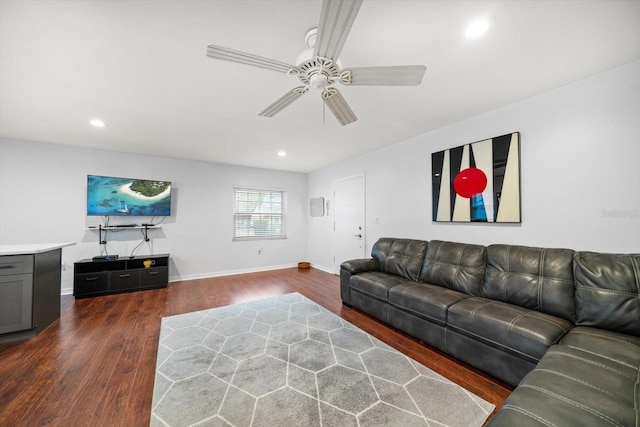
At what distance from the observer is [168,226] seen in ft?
15.8

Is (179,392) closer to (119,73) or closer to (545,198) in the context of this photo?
(119,73)

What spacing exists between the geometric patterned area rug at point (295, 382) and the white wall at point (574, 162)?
1.76m

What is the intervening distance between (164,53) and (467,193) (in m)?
3.33

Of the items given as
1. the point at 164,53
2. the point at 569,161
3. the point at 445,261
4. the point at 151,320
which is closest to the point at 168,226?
the point at 151,320

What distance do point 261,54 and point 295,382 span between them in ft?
8.17

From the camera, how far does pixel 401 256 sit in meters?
3.35

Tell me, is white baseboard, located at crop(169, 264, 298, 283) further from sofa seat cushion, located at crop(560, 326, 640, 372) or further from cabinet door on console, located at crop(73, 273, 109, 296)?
sofa seat cushion, located at crop(560, 326, 640, 372)

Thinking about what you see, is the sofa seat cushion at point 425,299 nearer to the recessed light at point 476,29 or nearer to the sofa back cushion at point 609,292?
the sofa back cushion at point 609,292

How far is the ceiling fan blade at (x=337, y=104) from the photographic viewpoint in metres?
1.73

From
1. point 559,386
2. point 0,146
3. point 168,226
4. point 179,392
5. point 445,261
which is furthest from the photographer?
point 168,226

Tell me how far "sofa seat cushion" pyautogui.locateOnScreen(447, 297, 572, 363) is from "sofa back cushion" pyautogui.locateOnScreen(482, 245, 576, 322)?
10 centimetres

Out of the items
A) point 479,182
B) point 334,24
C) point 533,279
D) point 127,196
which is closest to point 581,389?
point 533,279

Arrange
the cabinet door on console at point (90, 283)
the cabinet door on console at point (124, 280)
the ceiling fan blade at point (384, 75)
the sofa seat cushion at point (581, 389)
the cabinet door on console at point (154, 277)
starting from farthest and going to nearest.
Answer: the cabinet door on console at point (154, 277)
the cabinet door on console at point (124, 280)
the cabinet door on console at point (90, 283)
the ceiling fan blade at point (384, 75)
the sofa seat cushion at point (581, 389)

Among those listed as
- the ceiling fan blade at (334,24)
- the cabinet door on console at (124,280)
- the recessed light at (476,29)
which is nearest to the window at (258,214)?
the cabinet door on console at (124,280)
